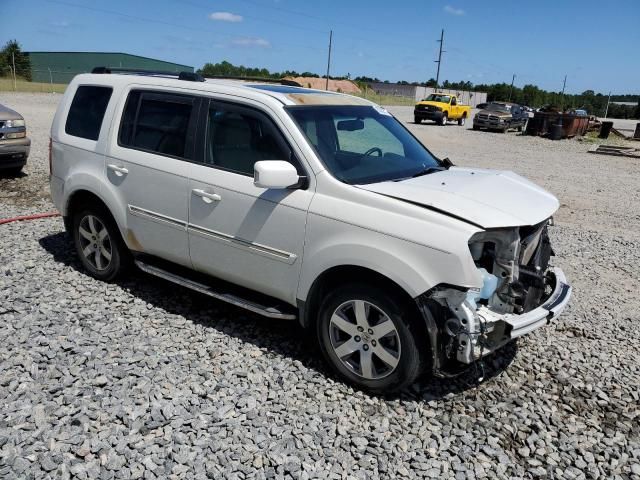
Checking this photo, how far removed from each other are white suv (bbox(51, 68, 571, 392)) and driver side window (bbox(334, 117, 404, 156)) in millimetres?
17

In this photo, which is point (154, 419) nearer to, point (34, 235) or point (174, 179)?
point (174, 179)

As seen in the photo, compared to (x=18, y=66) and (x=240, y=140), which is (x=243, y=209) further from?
(x=18, y=66)

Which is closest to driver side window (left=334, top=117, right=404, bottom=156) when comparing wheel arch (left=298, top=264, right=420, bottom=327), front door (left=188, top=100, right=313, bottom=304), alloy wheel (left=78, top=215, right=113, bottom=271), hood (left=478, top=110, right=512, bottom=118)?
front door (left=188, top=100, right=313, bottom=304)

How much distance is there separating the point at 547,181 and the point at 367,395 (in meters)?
12.2

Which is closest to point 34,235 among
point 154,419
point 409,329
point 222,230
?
point 222,230

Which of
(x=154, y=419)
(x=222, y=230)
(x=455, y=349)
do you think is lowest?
(x=154, y=419)

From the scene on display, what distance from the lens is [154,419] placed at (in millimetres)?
3383

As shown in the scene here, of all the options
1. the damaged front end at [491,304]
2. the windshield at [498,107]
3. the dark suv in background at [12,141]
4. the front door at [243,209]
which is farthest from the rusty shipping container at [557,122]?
the front door at [243,209]

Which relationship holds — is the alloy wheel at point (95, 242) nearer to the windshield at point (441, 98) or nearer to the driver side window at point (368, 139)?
the driver side window at point (368, 139)

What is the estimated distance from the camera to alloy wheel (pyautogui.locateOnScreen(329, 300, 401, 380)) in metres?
3.56

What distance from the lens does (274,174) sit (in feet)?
11.8

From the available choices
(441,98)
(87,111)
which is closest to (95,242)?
(87,111)

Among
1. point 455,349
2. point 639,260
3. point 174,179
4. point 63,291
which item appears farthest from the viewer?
point 639,260

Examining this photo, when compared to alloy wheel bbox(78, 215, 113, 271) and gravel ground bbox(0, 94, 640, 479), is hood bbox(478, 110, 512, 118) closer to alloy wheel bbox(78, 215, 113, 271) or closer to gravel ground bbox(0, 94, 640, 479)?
gravel ground bbox(0, 94, 640, 479)
